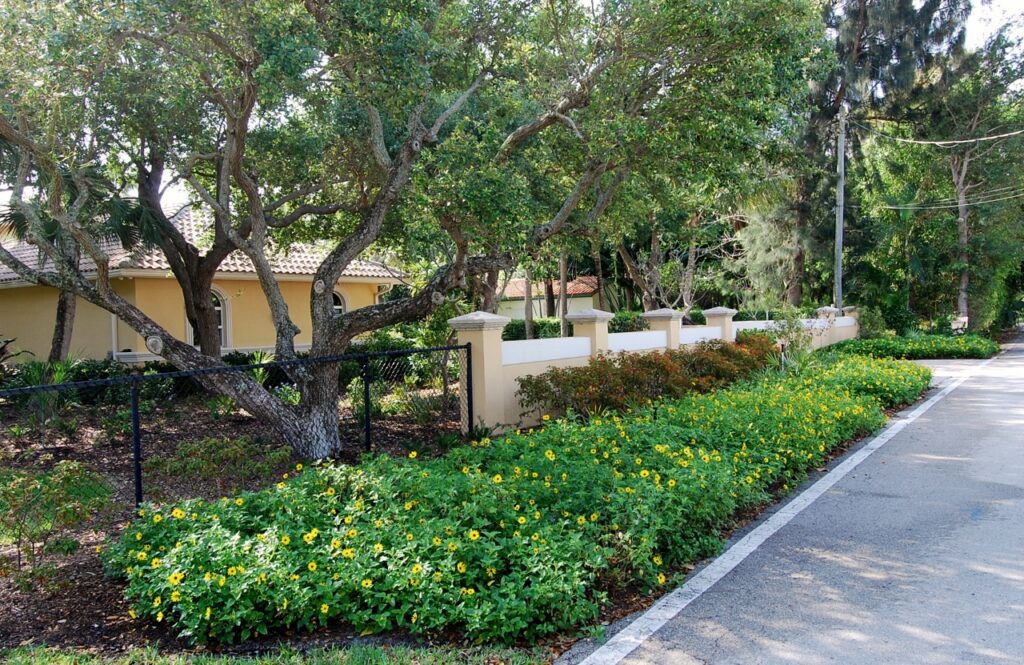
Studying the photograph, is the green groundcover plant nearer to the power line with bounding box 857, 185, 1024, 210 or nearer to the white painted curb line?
the white painted curb line

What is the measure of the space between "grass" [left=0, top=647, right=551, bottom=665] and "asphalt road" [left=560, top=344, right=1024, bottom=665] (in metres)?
0.36

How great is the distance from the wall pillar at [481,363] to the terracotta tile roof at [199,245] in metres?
4.33

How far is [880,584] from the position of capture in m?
4.68

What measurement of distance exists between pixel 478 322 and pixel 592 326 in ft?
10.4

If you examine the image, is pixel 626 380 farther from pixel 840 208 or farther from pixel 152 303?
pixel 840 208

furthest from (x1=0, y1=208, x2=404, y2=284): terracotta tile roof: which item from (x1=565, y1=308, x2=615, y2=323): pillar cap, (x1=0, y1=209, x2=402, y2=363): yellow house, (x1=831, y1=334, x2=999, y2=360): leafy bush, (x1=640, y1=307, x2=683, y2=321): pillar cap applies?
(x1=831, y1=334, x2=999, y2=360): leafy bush

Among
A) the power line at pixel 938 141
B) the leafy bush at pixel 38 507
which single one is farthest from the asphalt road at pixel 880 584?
the power line at pixel 938 141

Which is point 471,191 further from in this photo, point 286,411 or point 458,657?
point 458,657

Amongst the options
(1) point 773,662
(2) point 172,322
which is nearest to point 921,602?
(1) point 773,662

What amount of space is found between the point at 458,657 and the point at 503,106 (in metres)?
9.62

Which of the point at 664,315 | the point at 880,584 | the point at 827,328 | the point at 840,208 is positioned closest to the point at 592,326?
the point at 664,315

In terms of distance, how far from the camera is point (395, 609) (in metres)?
4.04

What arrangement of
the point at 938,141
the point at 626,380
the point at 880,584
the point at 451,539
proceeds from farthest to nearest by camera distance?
the point at 938,141
the point at 626,380
the point at 880,584
the point at 451,539

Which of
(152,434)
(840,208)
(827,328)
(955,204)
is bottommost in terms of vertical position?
(152,434)
